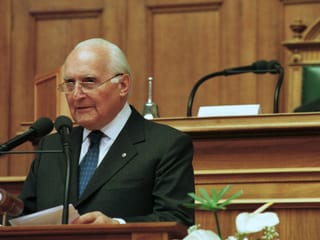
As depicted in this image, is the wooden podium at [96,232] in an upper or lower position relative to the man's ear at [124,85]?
lower

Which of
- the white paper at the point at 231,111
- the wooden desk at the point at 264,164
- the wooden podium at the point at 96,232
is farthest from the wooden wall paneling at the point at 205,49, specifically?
the wooden podium at the point at 96,232

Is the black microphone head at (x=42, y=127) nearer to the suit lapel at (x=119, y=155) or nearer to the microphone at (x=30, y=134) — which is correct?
the microphone at (x=30, y=134)

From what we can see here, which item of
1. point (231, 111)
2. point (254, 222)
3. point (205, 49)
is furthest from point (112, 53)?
point (205, 49)

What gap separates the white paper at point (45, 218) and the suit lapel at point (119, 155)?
464 millimetres

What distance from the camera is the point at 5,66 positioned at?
816 cm

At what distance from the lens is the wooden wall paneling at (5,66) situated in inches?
318

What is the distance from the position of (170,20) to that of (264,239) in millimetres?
5405

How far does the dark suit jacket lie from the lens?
4059mm

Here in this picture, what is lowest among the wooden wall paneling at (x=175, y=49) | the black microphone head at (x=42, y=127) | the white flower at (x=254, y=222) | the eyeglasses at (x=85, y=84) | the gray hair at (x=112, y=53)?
the white flower at (x=254, y=222)

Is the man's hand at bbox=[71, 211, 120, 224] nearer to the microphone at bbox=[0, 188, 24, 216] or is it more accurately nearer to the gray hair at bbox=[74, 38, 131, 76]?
the microphone at bbox=[0, 188, 24, 216]

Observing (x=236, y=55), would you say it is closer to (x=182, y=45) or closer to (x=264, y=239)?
(x=182, y=45)

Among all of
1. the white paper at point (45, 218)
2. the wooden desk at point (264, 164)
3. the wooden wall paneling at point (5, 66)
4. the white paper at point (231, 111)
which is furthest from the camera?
the wooden wall paneling at point (5, 66)

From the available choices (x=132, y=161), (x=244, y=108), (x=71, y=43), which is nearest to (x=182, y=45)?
(x=71, y=43)

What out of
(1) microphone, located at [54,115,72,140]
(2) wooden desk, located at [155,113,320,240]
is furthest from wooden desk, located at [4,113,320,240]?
(1) microphone, located at [54,115,72,140]
